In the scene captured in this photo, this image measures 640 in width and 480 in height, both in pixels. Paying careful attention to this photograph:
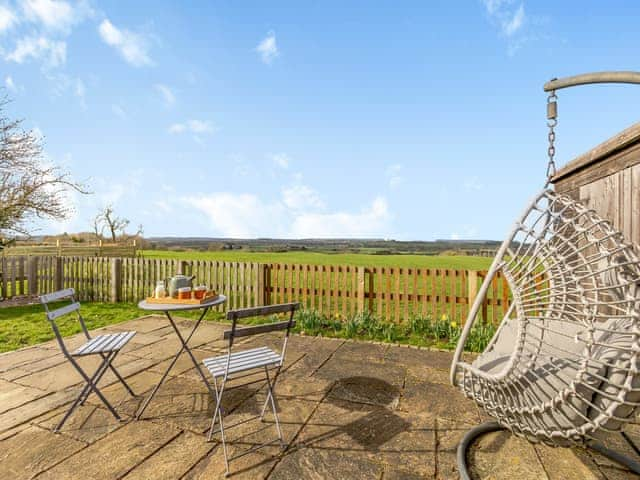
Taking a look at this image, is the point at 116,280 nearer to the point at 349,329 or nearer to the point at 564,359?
the point at 349,329

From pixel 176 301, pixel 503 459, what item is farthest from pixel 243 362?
pixel 503 459

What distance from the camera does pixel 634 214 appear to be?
2.94 metres

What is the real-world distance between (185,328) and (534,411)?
5591 millimetres

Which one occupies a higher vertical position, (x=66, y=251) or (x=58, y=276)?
(x=66, y=251)

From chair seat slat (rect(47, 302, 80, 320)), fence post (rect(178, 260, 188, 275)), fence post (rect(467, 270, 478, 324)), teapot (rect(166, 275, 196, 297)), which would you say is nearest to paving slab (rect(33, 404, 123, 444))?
chair seat slat (rect(47, 302, 80, 320))

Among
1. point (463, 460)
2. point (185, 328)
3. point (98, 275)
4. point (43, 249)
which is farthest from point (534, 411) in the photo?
point (43, 249)

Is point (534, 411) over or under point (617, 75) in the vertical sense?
under

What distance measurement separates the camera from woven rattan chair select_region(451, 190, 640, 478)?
162 cm

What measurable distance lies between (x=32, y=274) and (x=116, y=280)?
3006 mm

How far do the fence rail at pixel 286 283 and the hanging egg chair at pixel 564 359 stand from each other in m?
3.63

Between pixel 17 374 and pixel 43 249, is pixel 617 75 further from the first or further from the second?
pixel 43 249

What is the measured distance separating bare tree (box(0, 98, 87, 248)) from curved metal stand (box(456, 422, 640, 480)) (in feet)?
50.4

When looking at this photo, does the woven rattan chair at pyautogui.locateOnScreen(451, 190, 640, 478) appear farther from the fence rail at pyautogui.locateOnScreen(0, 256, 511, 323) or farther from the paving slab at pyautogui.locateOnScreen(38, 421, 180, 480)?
the fence rail at pyautogui.locateOnScreen(0, 256, 511, 323)

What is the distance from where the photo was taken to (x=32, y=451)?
8.04 ft
